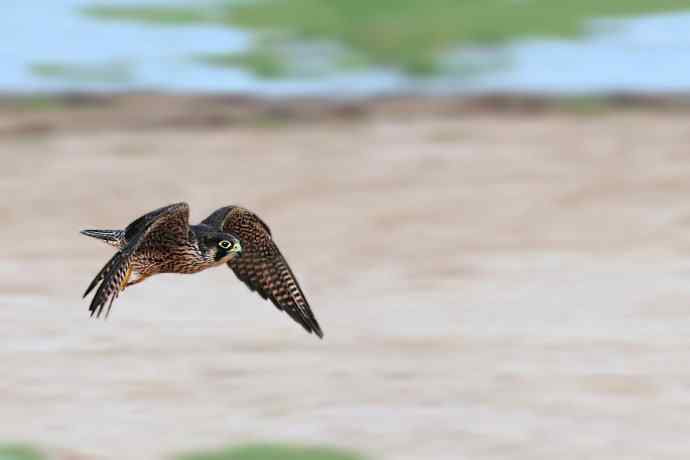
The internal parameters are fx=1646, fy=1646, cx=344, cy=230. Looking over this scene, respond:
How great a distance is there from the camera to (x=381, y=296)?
10180 millimetres

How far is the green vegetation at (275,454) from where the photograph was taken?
6.85 metres

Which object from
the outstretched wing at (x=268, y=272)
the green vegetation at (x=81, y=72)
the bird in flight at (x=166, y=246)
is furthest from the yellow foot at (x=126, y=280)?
the green vegetation at (x=81, y=72)

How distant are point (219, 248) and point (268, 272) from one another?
721 mm

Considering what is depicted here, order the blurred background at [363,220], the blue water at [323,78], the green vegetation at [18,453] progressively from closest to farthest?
the green vegetation at [18,453] → the blurred background at [363,220] → the blue water at [323,78]

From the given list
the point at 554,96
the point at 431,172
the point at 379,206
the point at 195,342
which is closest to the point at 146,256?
the point at 195,342

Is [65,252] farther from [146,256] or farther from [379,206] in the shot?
[146,256]

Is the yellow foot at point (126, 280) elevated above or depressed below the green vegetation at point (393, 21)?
below

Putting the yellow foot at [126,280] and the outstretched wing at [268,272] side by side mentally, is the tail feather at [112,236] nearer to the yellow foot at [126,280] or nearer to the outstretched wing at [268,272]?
the yellow foot at [126,280]

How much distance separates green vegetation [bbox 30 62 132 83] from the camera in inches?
631

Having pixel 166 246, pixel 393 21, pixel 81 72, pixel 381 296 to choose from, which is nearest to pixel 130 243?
pixel 166 246

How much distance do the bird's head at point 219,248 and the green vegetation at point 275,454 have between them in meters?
1.28

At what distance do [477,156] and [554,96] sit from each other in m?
1.97

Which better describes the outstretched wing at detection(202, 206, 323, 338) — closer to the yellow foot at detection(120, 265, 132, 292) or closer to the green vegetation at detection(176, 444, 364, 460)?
the green vegetation at detection(176, 444, 364, 460)

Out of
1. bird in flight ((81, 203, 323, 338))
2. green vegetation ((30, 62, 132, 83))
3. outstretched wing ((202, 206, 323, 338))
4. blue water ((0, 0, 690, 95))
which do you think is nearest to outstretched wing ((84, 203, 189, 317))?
bird in flight ((81, 203, 323, 338))
